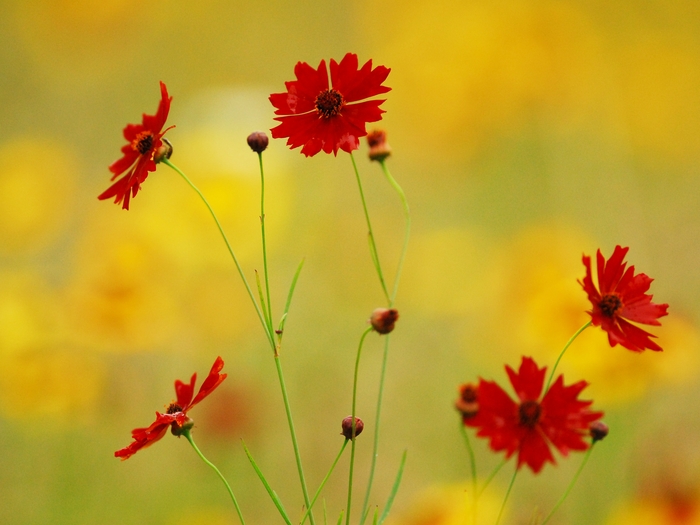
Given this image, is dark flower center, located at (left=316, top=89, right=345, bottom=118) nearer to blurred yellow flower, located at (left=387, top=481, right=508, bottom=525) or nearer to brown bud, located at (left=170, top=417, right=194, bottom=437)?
brown bud, located at (left=170, top=417, right=194, bottom=437)

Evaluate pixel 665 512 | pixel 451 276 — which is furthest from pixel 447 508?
pixel 451 276

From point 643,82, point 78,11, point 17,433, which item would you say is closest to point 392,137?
point 643,82

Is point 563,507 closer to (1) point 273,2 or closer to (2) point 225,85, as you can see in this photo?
(2) point 225,85

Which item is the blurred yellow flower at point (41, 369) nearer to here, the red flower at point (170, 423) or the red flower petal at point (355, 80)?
the red flower at point (170, 423)

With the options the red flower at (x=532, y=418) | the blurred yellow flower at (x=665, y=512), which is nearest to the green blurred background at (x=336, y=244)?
the blurred yellow flower at (x=665, y=512)

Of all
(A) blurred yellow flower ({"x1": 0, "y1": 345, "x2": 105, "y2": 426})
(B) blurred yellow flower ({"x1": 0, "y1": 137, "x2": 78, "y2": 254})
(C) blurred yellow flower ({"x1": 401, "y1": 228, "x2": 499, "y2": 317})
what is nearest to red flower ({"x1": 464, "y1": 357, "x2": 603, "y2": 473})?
(A) blurred yellow flower ({"x1": 0, "y1": 345, "x2": 105, "y2": 426})
